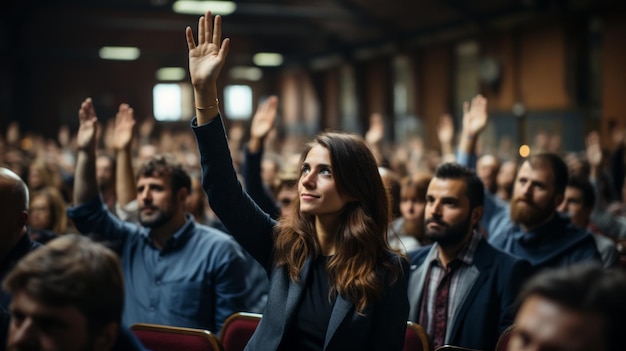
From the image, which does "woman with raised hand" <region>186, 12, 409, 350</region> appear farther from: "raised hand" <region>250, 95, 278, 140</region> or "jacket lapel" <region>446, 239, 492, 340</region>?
"raised hand" <region>250, 95, 278, 140</region>

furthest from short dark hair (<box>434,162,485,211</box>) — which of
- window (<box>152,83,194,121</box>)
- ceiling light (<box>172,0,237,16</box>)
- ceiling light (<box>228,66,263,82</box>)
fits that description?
ceiling light (<box>228,66,263,82</box>)

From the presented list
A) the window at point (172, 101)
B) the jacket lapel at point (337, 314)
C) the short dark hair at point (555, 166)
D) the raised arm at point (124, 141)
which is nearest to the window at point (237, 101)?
the window at point (172, 101)

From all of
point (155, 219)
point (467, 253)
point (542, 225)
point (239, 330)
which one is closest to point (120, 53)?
point (155, 219)

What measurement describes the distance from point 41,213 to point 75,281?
3.28 m

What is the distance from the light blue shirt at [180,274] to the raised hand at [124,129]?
715mm

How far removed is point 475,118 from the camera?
174 inches

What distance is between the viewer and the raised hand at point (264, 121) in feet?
13.7

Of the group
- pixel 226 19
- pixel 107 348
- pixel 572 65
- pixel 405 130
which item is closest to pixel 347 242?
pixel 107 348

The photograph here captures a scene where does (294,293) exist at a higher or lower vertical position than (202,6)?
lower

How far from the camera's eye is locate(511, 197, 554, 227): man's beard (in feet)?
11.9

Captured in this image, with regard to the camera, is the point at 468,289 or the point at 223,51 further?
the point at 468,289

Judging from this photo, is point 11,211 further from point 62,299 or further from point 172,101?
point 172,101

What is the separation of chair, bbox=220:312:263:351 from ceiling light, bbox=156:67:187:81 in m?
20.9

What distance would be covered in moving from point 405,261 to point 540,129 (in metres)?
11.1
